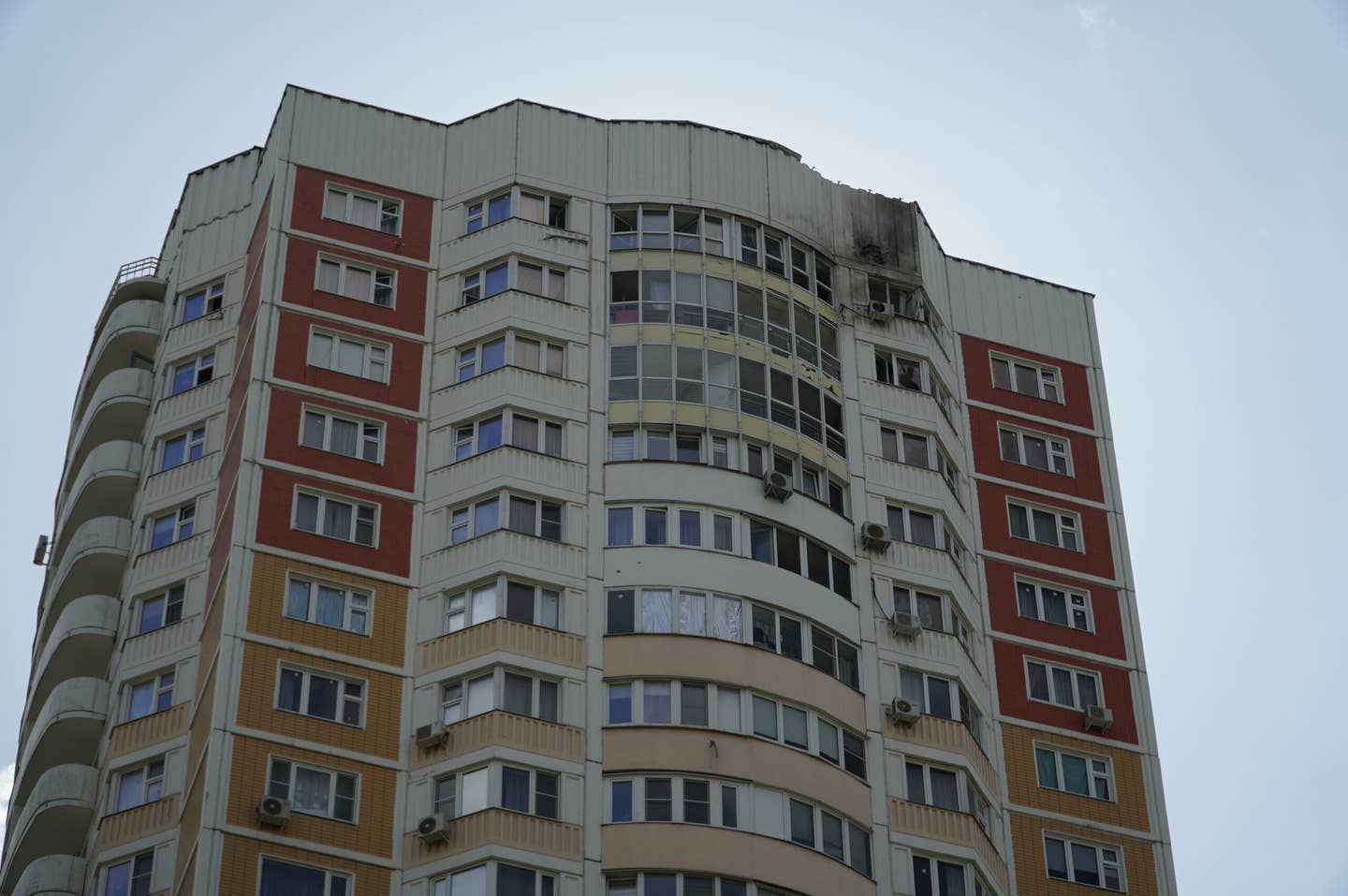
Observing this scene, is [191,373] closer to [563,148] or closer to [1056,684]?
[563,148]

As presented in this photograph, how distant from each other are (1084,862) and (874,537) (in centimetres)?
1068

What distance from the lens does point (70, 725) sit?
64.4 metres

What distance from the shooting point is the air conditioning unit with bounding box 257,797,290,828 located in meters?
56.0

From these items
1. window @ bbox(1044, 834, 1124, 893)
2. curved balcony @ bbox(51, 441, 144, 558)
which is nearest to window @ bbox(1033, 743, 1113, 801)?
window @ bbox(1044, 834, 1124, 893)

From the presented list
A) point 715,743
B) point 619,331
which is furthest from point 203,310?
point 715,743

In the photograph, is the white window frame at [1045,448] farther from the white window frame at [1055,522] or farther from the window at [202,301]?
the window at [202,301]

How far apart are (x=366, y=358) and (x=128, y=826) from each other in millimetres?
14616

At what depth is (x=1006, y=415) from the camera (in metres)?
73.0

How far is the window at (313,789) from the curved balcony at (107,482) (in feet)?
49.6

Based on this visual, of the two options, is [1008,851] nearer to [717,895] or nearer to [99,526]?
[717,895]

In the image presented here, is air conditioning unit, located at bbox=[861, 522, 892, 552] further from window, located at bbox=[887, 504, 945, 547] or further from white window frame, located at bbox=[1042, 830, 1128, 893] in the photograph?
white window frame, located at bbox=[1042, 830, 1128, 893]

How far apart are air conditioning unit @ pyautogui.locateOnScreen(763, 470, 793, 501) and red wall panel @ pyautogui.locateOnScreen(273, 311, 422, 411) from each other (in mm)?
9935

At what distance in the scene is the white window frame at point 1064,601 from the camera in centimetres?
6881

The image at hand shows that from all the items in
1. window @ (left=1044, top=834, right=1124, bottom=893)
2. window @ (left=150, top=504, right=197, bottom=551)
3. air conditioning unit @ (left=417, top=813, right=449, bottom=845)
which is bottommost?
air conditioning unit @ (left=417, top=813, right=449, bottom=845)
